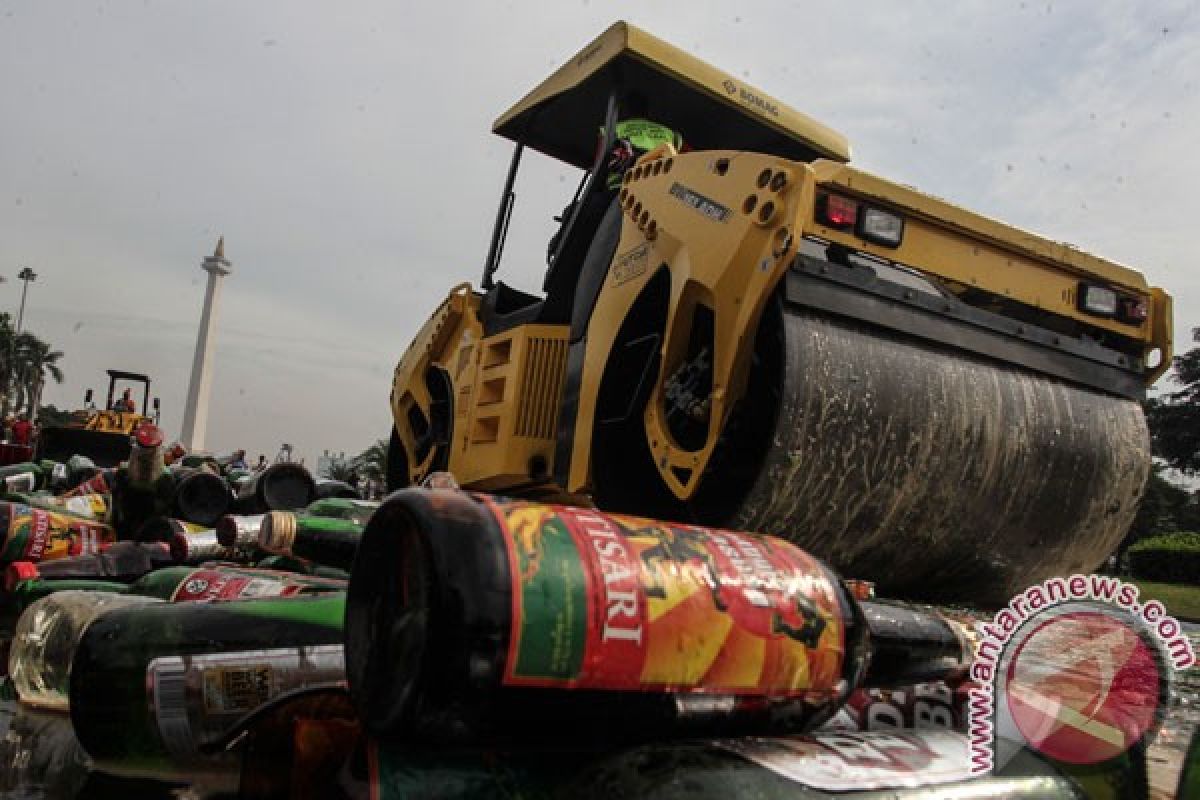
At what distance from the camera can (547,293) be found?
4438 mm

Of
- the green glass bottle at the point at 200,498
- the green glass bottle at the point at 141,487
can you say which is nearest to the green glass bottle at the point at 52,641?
the green glass bottle at the point at 141,487

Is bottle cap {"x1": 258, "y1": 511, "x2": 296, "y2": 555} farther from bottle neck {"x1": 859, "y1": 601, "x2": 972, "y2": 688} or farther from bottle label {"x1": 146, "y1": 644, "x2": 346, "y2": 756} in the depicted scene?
bottle neck {"x1": 859, "y1": 601, "x2": 972, "y2": 688}

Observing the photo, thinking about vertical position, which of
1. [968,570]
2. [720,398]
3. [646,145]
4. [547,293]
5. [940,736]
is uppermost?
[646,145]

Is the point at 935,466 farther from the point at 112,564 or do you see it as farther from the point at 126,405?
the point at 126,405

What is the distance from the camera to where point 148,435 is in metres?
4.62

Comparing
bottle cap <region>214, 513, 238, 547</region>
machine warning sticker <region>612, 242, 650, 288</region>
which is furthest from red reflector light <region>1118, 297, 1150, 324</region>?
bottle cap <region>214, 513, 238, 547</region>

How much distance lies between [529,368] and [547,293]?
1.37ft

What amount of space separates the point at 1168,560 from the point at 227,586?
17934 millimetres

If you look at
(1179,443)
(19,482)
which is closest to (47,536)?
(19,482)

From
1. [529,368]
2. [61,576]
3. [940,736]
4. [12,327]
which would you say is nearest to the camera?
[940,736]

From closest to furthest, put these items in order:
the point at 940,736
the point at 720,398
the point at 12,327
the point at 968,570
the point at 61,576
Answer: the point at 940,736 < the point at 720,398 < the point at 968,570 < the point at 61,576 < the point at 12,327

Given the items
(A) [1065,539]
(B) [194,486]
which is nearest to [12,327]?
(B) [194,486]

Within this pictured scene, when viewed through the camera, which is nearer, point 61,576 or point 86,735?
point 86,735

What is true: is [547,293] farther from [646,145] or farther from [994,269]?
[994,269]
